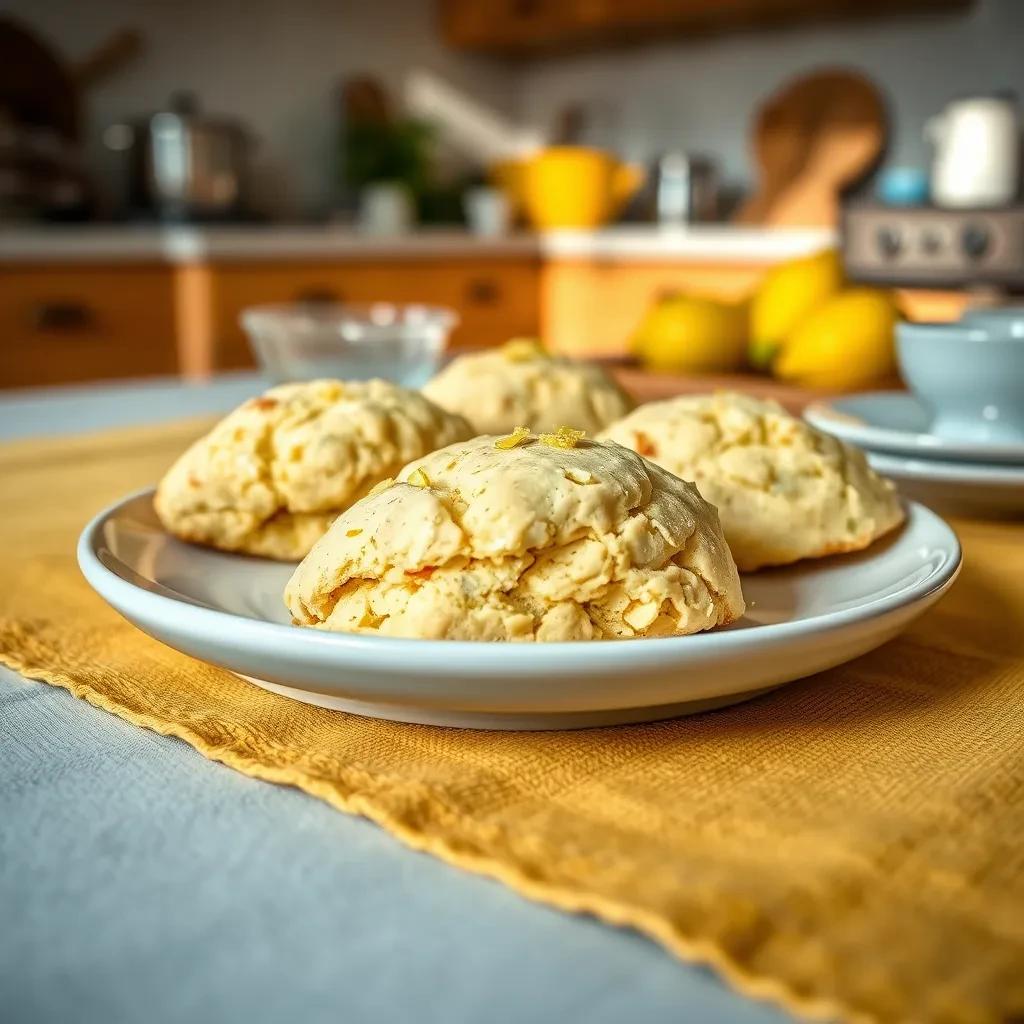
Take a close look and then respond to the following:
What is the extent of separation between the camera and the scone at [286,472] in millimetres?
673

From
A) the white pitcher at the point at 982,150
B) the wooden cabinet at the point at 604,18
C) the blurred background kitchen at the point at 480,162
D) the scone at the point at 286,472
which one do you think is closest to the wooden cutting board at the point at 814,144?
the blurred background kitchen at the point at 480,162

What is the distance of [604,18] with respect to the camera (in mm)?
3879

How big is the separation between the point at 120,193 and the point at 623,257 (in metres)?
1.59

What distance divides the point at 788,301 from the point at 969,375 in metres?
0.40

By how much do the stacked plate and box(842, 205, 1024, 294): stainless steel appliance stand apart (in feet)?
6.62

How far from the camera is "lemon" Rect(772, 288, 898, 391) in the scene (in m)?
1.17

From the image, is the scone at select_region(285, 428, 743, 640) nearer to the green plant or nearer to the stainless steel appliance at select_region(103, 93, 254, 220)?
the stainless steel appliance at select_region(103, 93, 254, 220)

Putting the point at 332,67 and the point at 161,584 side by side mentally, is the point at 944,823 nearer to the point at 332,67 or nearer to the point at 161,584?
the point at 161,584

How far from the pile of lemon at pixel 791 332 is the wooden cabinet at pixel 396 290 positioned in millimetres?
1945

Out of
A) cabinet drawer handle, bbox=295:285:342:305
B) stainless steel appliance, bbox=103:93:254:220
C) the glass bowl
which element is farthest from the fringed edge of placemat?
stainless steel appliance, bbox=103:93:254:220

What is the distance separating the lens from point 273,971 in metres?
0.33

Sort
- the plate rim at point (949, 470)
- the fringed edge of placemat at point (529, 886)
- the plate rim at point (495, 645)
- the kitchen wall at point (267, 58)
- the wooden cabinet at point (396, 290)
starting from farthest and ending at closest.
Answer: the kitchen wall at point (267, 58) → the wooden cabinet at point (396, 290) → the plate rim at point (949, 470) → the plate rim at point (495, 645) → the fringed edge of placemat at point (529, 886)

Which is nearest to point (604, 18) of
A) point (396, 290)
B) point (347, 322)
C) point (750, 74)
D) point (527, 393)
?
point (750, 74)

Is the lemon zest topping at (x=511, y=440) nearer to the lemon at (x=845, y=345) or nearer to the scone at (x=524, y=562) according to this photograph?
the scone at (x=524, y=562)
